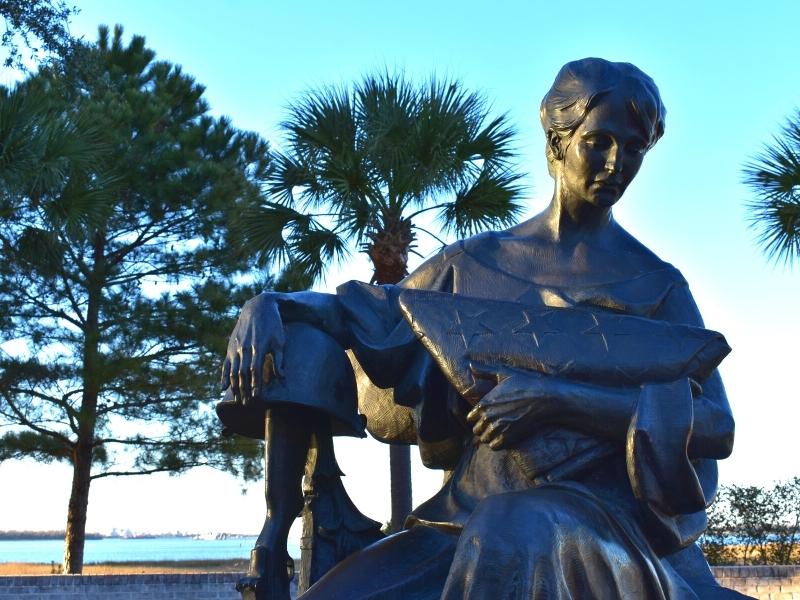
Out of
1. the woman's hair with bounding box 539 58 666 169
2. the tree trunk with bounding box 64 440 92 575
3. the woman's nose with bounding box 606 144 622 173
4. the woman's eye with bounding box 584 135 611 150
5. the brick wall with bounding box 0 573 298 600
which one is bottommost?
the brick wall with bounding box 0 573 298 600

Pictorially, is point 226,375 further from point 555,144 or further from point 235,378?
point 555,144

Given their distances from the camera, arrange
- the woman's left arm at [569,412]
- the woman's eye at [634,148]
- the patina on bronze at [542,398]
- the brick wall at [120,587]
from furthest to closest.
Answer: the brick wall at [120,587] → the woman's eye at [634,148] → the woman's left arm at [569,412] → the patina on bronze at [542,398]

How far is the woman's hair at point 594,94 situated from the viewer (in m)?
3.03

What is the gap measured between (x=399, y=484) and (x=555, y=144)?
9.27 m

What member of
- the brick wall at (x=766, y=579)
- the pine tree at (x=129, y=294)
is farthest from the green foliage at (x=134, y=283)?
the brick wall at (x=766, y=579)

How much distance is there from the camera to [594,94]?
302 cm

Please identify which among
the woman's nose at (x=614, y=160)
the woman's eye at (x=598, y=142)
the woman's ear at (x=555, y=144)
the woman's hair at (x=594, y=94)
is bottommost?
the woman's nose at (x=614, y=160)

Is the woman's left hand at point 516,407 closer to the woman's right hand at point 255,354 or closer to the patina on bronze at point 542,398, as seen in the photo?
the patina on bronze at point 542,398

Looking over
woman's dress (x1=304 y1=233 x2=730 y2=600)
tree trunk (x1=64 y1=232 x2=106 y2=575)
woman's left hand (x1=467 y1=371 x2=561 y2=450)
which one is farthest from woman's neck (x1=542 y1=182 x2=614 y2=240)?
tree trunk (x1=64 y1=232 x2=106 y2=575)

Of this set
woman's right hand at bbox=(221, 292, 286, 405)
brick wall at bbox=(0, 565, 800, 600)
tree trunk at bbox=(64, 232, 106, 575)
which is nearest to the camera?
woman's right hand at bbox=(221, 292, 286, 405)

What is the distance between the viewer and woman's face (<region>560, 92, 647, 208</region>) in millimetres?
3014

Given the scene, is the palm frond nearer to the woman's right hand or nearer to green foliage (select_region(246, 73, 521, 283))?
green foliage (select_region(246, 73, 521, 283))

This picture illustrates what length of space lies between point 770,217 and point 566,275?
10.2 m

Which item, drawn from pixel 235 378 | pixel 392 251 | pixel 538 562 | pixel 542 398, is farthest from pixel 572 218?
pixel 392 251
